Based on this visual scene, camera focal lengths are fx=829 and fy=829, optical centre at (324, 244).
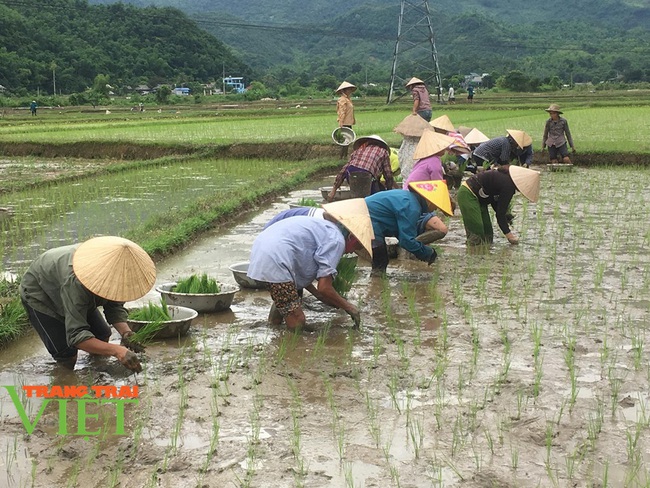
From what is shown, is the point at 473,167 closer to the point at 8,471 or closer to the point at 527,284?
the point at 527,284

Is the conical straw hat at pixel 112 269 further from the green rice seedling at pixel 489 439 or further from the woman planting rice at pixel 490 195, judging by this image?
the woman planting rice at pixel 490 195

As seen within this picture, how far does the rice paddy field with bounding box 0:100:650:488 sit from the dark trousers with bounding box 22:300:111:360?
14cm

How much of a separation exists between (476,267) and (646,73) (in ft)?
210

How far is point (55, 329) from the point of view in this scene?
4324 millimetres

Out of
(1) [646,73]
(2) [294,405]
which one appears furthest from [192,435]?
(1) [646,73]

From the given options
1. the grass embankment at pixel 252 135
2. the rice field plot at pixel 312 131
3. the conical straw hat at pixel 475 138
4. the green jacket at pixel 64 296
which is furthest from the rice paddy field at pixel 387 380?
the rice field plot at pixel 312 131

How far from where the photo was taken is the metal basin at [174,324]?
4.86 meters

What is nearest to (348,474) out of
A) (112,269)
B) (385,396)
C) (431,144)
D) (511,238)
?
(385,396)

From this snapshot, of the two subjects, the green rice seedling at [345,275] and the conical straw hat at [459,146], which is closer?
the green rice seedling at [345,275]

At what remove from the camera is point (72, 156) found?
17.2 metres

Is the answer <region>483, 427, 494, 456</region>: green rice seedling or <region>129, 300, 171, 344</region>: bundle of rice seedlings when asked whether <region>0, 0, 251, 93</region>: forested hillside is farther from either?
<region>483, 427, 494, 456</region>: green rice seedling

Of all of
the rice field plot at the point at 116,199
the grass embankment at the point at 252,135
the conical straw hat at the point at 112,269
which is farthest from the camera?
the grass embankment at the point at 252,135

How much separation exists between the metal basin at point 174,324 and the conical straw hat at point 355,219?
1070 mm

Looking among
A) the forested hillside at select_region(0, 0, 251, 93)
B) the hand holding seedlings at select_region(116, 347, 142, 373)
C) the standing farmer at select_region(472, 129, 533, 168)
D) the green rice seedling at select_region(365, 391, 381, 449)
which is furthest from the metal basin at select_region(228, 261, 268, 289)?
the forested hillside at select_region(0, 0, 251, 93)
